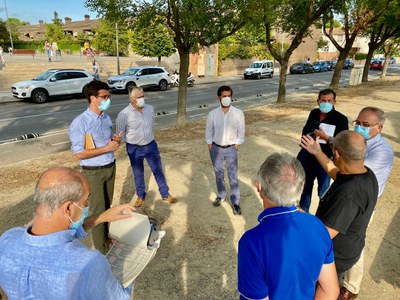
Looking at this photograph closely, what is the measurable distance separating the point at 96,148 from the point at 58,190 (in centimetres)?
188

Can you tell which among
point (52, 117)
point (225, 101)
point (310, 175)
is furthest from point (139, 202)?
point (52, 117)

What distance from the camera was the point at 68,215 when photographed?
147 centimetres

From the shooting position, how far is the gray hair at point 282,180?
1616mm

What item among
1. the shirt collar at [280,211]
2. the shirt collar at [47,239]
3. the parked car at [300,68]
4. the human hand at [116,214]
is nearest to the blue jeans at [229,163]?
the human hand at [116,214]

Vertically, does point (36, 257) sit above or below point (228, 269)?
above

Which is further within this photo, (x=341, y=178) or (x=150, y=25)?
(x=150, y=25)

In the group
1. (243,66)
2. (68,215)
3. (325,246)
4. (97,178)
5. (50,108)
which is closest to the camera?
(68,215)

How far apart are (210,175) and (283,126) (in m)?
5.05

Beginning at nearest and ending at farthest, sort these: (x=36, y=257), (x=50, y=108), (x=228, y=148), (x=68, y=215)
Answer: (x=36, y=257)
(x=68, y=215)
(x=228, y=148)
(x=50, y=108)

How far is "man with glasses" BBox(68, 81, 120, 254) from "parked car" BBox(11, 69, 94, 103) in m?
13.7

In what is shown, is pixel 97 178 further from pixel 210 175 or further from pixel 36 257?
pixel 210 175

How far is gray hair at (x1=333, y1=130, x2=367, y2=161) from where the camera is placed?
212 cm

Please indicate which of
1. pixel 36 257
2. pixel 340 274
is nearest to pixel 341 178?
pixel 340 274

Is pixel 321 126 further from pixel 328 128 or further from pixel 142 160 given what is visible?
pixel 142 160
